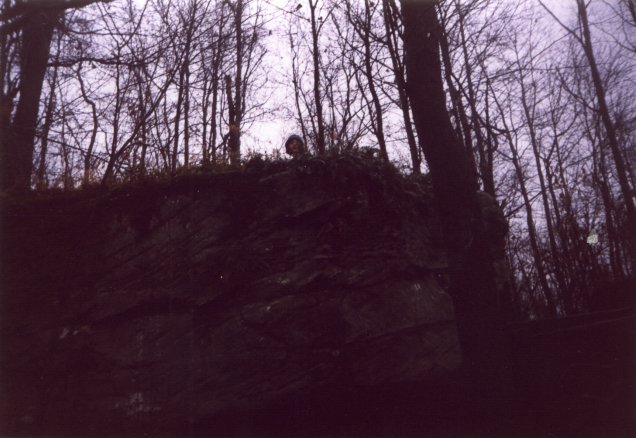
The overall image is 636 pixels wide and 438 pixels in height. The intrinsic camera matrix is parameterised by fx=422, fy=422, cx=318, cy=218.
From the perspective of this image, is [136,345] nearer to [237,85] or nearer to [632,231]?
[237,85]

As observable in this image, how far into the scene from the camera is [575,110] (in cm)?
1594

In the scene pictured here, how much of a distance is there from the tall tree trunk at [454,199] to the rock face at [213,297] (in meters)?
1.30

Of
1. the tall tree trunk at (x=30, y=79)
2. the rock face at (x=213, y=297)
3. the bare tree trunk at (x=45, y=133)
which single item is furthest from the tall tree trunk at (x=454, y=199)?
the tall tree trunk at (x=30, y=79)

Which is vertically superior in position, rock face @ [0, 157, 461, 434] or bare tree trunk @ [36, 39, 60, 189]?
bare tree trunk @ [36, 39, 60, 189]

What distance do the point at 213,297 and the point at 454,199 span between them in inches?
110

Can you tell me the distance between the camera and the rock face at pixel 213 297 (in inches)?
173

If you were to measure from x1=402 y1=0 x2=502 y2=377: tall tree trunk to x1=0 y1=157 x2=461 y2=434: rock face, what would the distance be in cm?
130

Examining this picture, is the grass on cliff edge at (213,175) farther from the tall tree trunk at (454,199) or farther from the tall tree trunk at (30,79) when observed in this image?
the tall tree trunk at (454,199)

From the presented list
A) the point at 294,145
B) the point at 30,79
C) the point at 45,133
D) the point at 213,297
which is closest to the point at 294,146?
the point at 294,145

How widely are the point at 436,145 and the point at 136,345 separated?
3754 millimetres

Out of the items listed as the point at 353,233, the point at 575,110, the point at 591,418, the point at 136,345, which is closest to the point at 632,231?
the point at 591,418

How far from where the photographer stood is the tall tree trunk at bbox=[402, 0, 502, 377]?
368 cm

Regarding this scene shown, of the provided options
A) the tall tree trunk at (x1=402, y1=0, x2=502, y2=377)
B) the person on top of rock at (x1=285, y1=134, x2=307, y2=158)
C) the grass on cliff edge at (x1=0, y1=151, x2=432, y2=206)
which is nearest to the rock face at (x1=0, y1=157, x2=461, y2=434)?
the grass on cliff edge at (x1=0, y1=151, x2=432, y2=206)

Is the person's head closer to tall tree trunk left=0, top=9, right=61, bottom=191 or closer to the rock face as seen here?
the rock face
